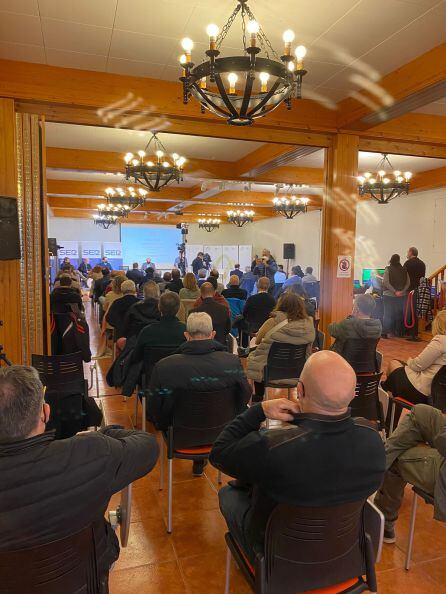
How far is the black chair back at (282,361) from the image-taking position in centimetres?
402

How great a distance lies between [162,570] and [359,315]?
2639mm

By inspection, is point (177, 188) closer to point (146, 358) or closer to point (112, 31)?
point (112, 31)

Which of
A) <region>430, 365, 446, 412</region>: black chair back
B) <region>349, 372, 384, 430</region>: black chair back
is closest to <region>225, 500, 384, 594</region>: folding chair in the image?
<region>349, 372, 384, 430</region>: black chair back

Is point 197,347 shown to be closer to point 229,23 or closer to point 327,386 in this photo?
point 327,386

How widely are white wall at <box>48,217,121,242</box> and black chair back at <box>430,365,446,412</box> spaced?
17.9 m

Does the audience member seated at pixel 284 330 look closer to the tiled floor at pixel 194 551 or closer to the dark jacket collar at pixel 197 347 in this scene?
the tiled floor at pixel 194 551

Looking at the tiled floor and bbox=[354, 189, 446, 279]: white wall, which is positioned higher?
bbox=[354, 189, 446, 279]: white wall

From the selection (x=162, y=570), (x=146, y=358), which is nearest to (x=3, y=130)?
(x=146, y=358)

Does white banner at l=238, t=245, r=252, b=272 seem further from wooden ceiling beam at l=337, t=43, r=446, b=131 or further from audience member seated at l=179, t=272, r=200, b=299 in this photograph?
wooden ceiling beam at l=337, t=43, r=446, b=131

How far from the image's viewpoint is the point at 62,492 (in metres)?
1.27

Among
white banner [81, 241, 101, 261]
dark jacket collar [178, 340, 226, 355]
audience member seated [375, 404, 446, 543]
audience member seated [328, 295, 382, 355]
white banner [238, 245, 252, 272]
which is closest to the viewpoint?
audience member seated [375, 404, 446, 543]

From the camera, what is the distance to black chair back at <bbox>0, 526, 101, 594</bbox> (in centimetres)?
124

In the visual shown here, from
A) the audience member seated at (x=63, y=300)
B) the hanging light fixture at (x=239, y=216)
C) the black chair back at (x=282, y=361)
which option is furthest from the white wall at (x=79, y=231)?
the black chair back at (x=282, y=361)

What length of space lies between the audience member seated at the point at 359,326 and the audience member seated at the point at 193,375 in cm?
157
